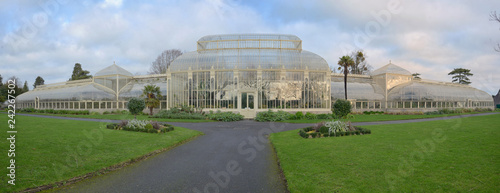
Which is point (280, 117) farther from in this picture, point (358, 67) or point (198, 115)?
point (358, 67)

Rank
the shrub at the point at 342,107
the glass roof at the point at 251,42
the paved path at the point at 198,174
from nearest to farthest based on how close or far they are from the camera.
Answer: the paved path at the point at 198,174
the shrub at the point at 342,107
the glass roof at the point at 251,42

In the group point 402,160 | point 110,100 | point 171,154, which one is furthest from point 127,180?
point 110,100

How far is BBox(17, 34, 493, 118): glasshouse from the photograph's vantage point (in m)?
31.1

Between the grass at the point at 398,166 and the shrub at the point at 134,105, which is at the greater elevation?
the shrub at the point at 134,105

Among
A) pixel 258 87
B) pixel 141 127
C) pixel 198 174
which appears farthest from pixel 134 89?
pixel 198 174

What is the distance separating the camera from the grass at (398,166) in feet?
18.2

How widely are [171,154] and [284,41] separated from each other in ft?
92.4

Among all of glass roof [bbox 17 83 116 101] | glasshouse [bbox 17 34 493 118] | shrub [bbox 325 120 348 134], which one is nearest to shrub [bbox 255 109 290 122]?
glasshouse [bbox 17 34 493 118]

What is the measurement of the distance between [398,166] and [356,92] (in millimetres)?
36547

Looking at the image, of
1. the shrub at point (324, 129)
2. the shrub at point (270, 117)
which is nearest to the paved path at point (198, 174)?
the shrub at point (324, 129)

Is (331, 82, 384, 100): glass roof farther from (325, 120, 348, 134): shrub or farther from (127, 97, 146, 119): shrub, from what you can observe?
(127, 97, 146, 119): shrub

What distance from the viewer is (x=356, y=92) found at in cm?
4041

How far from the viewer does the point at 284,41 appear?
34.8 meters

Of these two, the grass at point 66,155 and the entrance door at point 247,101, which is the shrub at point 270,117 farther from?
the grass at point 66,155
